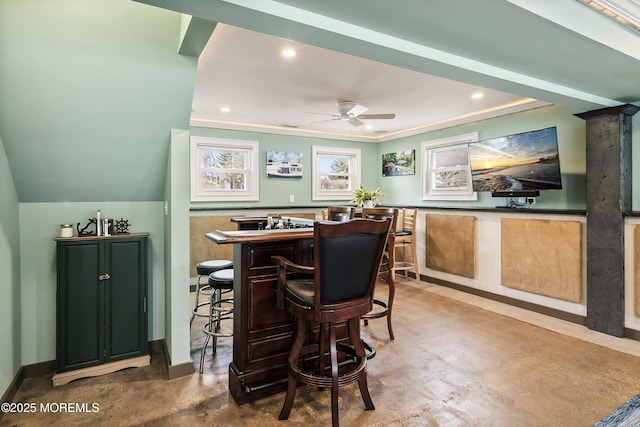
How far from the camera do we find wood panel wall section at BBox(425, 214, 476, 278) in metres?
4.56

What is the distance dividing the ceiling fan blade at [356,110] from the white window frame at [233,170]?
1974mm

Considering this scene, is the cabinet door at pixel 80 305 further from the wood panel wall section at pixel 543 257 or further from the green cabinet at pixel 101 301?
the wood panel wall section at pixel 543 257

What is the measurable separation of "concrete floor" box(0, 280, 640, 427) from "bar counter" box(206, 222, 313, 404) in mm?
122

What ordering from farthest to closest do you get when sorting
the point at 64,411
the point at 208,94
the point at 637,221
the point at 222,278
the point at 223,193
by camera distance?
the point at 223,193 → the point at 208,94 → the point at 637,221 → the point at 222,278 → the point at 64,411

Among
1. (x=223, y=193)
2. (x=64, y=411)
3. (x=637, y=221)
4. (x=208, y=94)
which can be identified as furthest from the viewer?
(x=223, y=193)

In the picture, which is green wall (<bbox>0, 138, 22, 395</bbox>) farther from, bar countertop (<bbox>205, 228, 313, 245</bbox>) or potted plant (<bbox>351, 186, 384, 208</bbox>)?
potted plant (<bbox>351, 186, 384, 208</bbox>)

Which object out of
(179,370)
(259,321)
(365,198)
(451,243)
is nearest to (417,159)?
(365,198)

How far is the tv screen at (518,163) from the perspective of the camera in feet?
11.8

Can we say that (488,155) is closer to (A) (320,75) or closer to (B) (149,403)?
(A) (320,75)

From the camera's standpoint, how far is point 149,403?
214 cm

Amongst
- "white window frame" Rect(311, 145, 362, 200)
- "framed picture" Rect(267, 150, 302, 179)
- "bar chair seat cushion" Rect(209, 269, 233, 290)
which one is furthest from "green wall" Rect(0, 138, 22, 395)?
"white window frame" Rect(311, 145, 362, 200)

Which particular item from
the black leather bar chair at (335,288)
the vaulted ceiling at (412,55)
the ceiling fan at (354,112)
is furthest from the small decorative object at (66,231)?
the ceiling fan at (354,112)

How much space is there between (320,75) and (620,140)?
9.53 feet

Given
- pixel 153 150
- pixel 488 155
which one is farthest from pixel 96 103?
pixel 488 155
